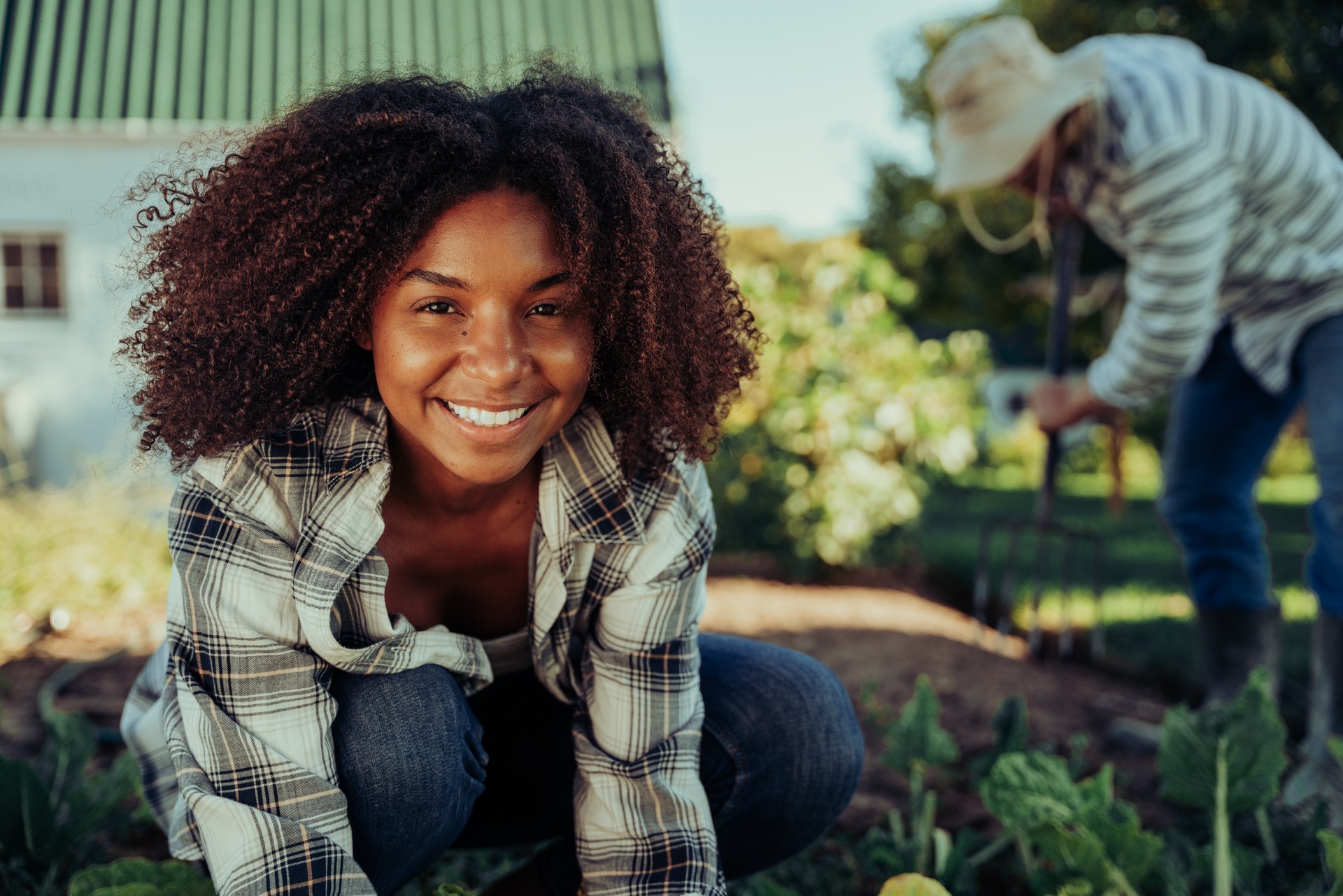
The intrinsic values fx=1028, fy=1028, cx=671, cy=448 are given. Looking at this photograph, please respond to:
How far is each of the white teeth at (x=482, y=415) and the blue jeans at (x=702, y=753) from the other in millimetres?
343

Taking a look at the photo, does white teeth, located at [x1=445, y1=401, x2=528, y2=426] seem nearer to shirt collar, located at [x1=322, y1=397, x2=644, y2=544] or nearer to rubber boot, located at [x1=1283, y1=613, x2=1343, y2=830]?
shirt collar, located at [x1=322, y1=397, x2=644, y2=544]

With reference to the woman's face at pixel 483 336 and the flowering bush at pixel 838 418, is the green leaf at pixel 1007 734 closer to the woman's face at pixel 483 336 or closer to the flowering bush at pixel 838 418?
A: the woman's face at pixel 483 336

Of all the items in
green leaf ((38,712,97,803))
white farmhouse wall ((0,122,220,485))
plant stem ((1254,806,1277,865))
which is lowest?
plant stem ((1254,806,1277,865))

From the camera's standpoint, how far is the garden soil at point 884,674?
7.56 feet

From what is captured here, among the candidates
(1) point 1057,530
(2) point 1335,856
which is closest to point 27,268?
(1) point 1057,530

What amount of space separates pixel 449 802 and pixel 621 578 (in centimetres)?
36

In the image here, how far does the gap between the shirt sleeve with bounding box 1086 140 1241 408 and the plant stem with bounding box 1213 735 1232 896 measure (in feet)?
3.38

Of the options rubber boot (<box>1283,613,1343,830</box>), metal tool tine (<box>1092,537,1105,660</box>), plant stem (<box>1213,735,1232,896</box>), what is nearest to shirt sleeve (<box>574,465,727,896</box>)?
plant stem (<box>1213,735,1232,896</box>)

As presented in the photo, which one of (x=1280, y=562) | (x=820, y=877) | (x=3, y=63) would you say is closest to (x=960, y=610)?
(x=1280, y=562)

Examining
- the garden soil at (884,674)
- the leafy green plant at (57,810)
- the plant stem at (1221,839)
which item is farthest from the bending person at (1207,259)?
the leafy green plant at (57,810)

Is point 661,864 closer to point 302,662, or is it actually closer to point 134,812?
point 302,662

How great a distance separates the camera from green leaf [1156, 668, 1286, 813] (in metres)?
1.58

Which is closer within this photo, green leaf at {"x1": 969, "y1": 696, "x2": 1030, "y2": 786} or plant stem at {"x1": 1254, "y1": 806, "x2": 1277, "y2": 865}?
plant stem at {"x1": 1254, "y1": 806, "x2": 1277, "y2": 865}

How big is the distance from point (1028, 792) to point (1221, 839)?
27 cm
